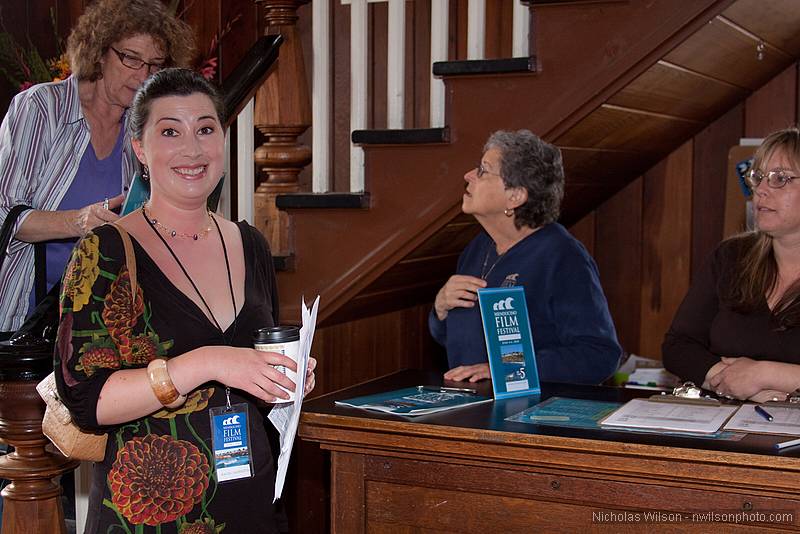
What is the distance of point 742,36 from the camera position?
9.69ft

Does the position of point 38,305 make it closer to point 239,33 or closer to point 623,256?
point 239,33

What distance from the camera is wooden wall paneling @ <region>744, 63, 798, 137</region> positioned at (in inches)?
155

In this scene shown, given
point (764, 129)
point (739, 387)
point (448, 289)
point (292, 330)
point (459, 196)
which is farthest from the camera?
point (764, 129)

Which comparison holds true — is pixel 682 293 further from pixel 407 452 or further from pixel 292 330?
pixel 292 330

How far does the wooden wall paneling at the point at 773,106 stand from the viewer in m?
3.94

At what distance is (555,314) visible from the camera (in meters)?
2.46

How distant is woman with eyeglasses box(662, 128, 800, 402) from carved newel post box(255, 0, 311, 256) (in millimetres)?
1294

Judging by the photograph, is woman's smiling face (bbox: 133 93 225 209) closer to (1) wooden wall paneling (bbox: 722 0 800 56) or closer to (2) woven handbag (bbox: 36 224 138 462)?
(2) woven handbag (bbox: 36 224 138 462)

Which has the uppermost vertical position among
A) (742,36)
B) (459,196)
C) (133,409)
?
(742,36)

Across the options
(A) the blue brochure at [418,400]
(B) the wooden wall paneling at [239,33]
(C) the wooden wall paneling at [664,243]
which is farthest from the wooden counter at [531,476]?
(B) the wooden wall paneling at [239,33]

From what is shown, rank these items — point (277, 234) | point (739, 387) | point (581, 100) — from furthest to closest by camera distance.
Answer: point (277, 234)
point (581, 100)
point (739, 387)

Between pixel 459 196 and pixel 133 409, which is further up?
pixel 459 196

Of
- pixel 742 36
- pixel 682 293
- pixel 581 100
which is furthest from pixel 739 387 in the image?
pixel 682 293

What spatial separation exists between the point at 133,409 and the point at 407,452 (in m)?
0.57
